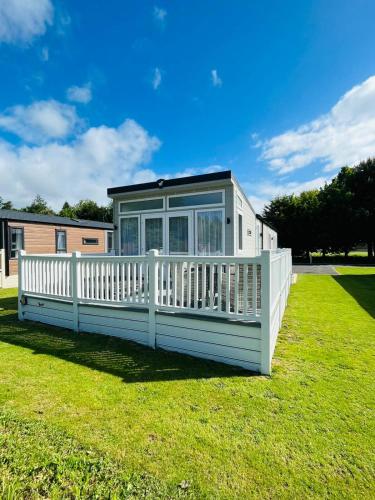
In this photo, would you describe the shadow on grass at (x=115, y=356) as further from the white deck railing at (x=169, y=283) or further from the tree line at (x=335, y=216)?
the tree line at (x=335, y=216)

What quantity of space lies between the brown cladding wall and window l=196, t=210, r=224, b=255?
9859 millimetres

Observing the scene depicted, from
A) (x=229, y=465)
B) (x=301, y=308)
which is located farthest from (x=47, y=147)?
(x=229, y=465)

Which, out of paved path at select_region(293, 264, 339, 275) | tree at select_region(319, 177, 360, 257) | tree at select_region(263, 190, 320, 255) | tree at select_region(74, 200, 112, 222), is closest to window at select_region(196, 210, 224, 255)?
paved path at select_region(293, 264, 339, 275)

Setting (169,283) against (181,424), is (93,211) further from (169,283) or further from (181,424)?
(181,424)

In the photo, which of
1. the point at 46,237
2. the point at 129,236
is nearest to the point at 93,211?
the point at 46,237

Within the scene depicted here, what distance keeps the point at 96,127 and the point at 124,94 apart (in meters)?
3.54

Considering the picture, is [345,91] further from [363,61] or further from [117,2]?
[117,2]

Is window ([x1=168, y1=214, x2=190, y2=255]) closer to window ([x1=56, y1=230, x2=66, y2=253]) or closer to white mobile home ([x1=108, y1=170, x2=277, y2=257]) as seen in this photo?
white mobile home ([x1=108, y1=170, x2=277, y2=257])

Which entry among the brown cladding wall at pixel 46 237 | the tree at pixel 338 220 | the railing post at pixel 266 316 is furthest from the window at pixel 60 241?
the tree at pixel 338 220

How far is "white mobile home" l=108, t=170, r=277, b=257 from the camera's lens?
268 inches

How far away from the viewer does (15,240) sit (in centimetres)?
1367

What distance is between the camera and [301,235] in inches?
1045

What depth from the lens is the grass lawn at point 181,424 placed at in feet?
5.65

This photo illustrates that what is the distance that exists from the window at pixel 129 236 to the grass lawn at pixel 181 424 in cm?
435
